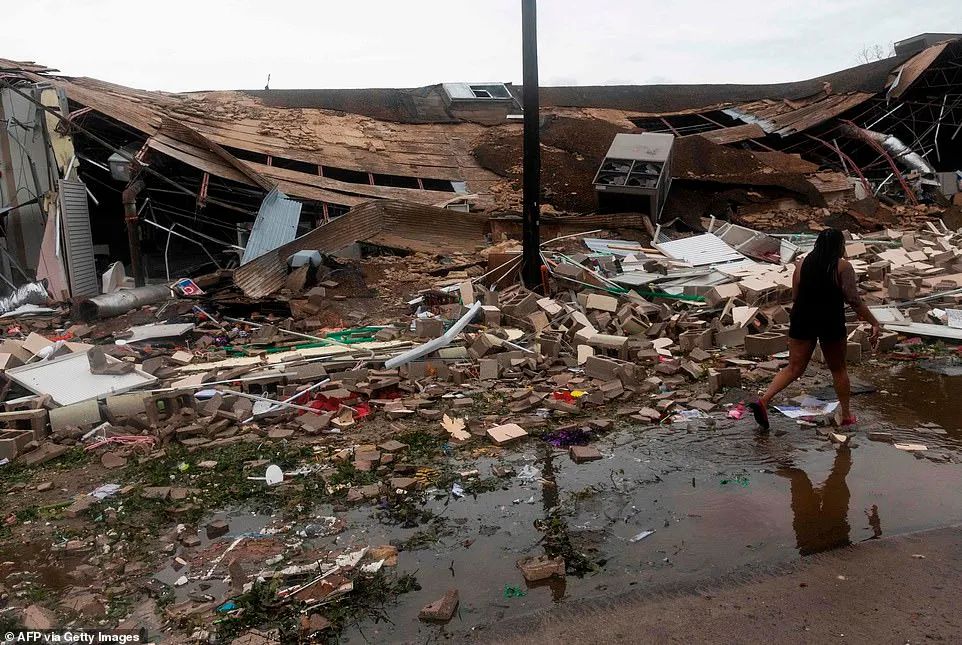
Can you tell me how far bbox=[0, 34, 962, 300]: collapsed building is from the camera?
36.2ft

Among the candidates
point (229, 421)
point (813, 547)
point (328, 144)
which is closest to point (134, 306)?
point (229, 421)

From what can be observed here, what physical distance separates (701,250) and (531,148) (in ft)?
11.4

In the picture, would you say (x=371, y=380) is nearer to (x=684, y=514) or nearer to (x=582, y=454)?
(x=582, y=454)

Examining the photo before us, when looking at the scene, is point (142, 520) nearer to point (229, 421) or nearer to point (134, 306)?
point (229, 421)

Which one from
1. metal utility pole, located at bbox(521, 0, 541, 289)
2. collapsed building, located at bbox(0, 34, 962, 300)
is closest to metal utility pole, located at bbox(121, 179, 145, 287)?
collapsed building, located at bbox(0, 34, 962, 300)

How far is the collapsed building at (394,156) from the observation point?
11039 millimetres

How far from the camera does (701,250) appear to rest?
1085 centimetres

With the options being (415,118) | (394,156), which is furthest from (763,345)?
(415,118)

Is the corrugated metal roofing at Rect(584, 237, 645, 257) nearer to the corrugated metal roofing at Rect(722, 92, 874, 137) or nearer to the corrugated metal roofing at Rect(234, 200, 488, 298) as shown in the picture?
the corrugated metal roofing at Rect(234, 200, 488, 298)

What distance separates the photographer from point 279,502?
455 centimetres

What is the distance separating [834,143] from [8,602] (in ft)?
55.8

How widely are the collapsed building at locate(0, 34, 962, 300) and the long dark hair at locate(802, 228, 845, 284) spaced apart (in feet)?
22.6

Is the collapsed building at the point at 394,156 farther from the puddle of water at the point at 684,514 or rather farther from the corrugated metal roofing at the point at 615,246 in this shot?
the puddle of water at the point at 684,514

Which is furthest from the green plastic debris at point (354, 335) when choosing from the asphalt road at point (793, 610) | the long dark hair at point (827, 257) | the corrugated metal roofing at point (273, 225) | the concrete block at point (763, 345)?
the asphalt road at point (793, 610)
